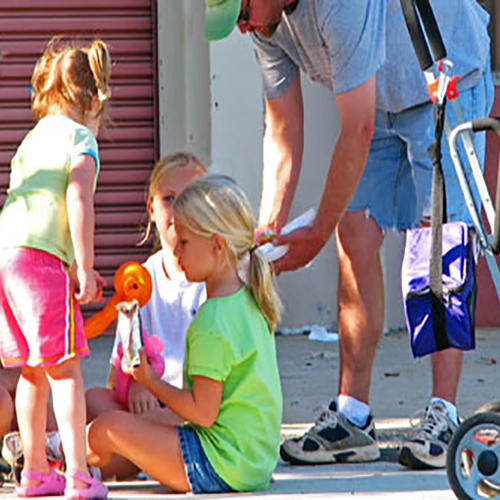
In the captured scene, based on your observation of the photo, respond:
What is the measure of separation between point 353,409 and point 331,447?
0.58 ft

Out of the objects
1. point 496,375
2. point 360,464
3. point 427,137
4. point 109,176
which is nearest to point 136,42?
point 109,176

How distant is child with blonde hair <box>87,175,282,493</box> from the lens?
390cm

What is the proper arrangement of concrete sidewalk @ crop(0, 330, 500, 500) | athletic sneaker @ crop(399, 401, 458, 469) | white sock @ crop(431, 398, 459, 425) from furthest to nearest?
white sock @ crop(431, 398, 459, 425) < athletic sneaker @ crop(399, 401, 458, 469) < concrete sidewalk @ crop(0, 330, 500, 500)

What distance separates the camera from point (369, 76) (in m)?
4.33

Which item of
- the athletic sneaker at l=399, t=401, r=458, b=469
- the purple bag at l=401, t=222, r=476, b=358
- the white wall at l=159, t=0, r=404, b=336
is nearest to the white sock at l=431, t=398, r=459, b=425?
the athletic sneaker at l=399, t=401, r=458, b=469

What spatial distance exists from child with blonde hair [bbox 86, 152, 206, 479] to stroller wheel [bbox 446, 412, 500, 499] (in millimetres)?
1043

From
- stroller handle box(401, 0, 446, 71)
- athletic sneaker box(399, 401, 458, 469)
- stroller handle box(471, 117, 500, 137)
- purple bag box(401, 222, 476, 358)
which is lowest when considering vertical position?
athletic sneaker box(399, 401, 458, 469)

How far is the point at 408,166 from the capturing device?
494 cm

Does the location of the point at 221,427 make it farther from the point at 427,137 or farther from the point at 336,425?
the point at 427,137

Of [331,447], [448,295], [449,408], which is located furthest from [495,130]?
[331,447]

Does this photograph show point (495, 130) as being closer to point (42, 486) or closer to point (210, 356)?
point (210, 356)

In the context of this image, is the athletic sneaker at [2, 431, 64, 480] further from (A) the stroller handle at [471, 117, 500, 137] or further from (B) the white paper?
(A) the stroller handle at [471, 117, 500, 137]

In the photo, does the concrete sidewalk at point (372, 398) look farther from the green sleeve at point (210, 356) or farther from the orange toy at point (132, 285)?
the orange toy at point (132, 285)

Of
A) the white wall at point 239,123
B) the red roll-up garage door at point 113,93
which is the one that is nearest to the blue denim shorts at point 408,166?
the white wall at point 239,123
